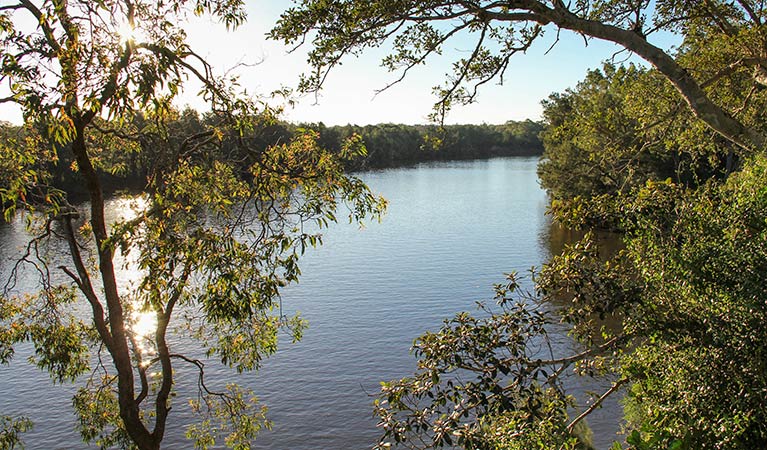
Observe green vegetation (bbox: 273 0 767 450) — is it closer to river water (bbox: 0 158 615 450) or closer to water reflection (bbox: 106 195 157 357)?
water reflection (bbox: 106 195 157 357)

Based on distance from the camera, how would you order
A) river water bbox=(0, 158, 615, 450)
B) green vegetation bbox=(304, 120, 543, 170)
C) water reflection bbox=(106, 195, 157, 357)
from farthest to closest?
green vegetation bbox=(304, 120, 543, 170)
river water bbox=(0, 158, 615, 450)
water reflection bbox=(106, 195, 157, 357)

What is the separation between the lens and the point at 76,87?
4453mm

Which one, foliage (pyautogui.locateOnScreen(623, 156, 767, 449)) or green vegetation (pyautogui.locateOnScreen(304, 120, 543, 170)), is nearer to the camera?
foliage (pyautogui.locateOnScreen(623, 156, 767, 449))

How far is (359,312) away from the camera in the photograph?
77.5ft

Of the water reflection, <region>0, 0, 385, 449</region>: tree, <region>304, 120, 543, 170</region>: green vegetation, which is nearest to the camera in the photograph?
<region>0, 0, 385, 449</region>: tree

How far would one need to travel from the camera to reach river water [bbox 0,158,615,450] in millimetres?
16344

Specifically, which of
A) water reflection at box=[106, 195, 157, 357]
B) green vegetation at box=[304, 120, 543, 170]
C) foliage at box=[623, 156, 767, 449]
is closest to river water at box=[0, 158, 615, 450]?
water reflection at box=[106, 195, 157, 357]

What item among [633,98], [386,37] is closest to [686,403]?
[386,37]

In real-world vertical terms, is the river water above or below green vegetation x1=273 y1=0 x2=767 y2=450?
below

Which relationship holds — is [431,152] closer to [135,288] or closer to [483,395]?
[135,288]

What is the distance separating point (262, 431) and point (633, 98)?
1229 centimetres

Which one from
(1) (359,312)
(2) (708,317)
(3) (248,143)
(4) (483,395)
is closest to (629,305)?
(2) (708,317)

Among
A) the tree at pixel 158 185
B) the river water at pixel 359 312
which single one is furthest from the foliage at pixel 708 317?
the river water at pixel 359 312

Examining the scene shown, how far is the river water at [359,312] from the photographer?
16.3 metres
